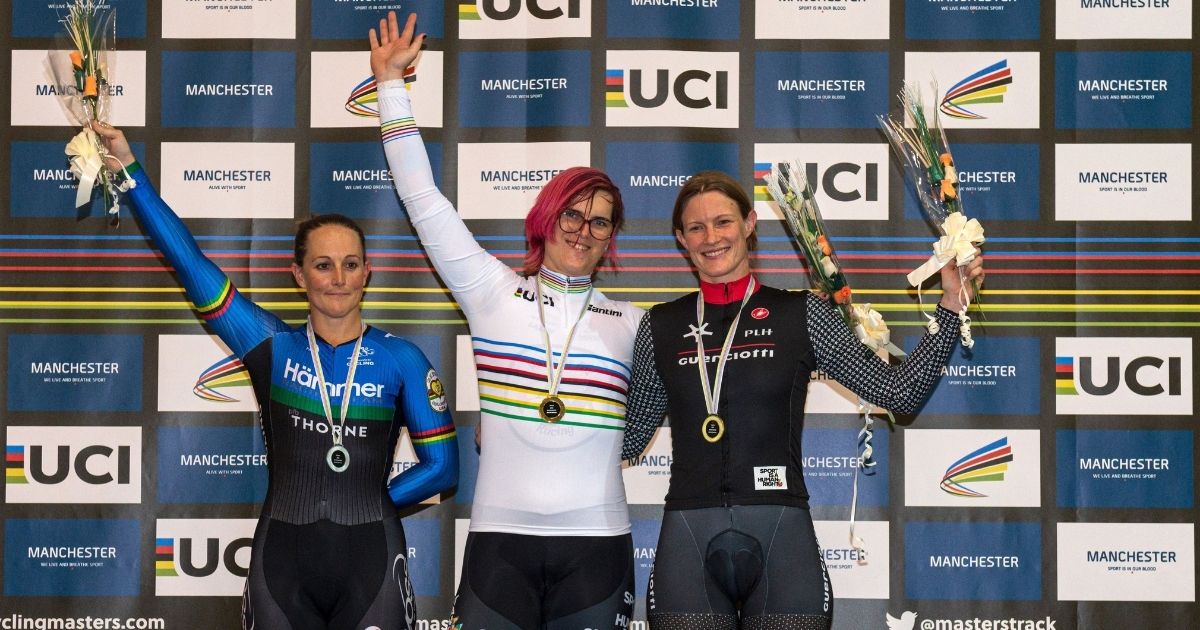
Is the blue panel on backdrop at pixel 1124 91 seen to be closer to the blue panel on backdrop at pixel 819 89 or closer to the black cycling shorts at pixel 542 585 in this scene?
the blue panel on backdrop at pixel 819 89

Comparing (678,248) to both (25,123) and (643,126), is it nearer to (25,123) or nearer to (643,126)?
(643,126)

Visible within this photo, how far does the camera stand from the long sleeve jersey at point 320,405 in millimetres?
3027

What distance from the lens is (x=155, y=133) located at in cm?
431

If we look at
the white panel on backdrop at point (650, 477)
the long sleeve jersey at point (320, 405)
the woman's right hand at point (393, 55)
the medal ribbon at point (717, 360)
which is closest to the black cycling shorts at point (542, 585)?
the long sleeve jersey at point (320, 405)

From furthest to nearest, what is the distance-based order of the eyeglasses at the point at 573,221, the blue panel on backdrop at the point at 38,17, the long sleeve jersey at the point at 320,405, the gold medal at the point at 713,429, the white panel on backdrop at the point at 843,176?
the blue panel on backdrop at the point at 38,17 < the white panel on backdrop at the point at 843,176 < the eyeglasses at the point at 573,221 < the long sleeve jersey at the point at 320,405 < the gold medal at the point at 713,429

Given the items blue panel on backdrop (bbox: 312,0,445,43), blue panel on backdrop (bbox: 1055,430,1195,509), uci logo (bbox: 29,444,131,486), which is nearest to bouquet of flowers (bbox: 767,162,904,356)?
blue panel on backdrop (bbox: 1055,430,1195,509)

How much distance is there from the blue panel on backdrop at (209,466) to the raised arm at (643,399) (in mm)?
1728

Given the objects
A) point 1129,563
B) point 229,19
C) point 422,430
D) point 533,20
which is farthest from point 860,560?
point 229,19

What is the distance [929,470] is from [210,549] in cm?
286

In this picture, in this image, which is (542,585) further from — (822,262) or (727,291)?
(822,262)

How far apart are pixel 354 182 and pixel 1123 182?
3.05 metres

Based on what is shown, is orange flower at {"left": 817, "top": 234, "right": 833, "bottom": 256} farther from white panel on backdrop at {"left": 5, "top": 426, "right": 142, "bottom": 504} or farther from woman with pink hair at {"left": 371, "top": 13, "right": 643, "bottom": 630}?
white panel on backdrop at {"left": 5, "top": 426, "right": 142, "bottom": 504}

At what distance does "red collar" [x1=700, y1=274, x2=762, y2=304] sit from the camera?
3092 mm

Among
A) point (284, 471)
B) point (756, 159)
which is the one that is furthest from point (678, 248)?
point (284, 471)
